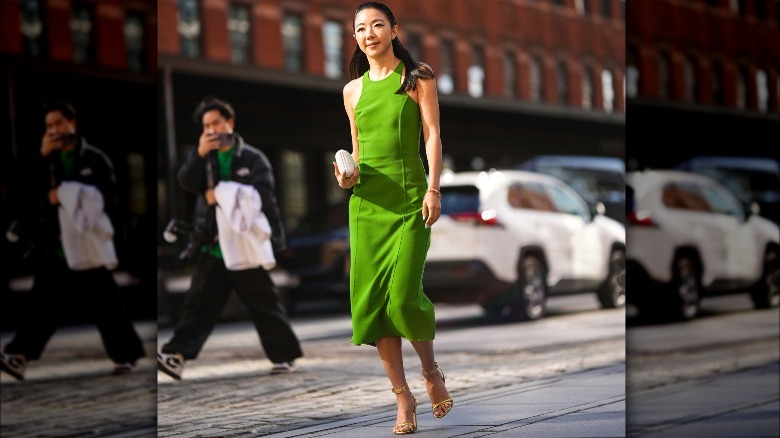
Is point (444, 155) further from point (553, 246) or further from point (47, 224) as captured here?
point (47, 224)

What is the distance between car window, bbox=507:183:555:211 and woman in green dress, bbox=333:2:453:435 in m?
3.08

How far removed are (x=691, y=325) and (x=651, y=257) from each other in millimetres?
886

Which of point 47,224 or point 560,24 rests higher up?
point 560,24

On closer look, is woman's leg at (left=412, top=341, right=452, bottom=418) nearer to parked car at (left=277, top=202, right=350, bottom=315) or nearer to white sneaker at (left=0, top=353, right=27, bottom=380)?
parked car at (left=277, top=202, right=350, bottom=315)

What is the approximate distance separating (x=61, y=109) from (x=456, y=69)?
260cm

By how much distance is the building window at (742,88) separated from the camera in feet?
46.7

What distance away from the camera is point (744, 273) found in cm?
1259

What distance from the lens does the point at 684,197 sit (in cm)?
1180

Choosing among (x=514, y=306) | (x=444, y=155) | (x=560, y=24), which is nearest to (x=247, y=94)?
(x=444, y=155)

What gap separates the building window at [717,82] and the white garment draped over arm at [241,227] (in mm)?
4912

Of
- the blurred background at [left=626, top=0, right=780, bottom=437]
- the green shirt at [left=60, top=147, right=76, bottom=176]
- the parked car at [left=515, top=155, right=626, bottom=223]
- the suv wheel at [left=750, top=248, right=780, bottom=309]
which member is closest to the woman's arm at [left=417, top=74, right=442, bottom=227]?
the blurred background at [left=626, top=0, right=780, bottom=437]

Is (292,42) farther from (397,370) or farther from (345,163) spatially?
(397,370)

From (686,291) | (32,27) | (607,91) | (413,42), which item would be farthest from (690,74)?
(32,27)

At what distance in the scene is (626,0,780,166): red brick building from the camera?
1383cm
